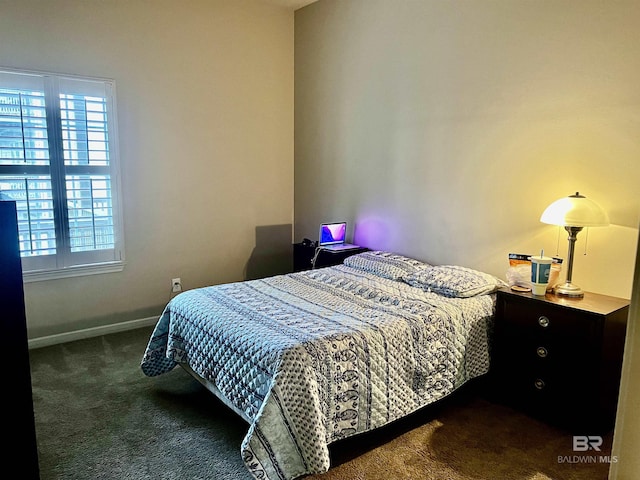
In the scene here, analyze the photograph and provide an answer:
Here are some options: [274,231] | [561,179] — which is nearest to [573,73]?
[561,179]

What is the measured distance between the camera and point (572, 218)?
8.05ft

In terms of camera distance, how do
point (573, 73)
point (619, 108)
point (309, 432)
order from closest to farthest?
point (309, 432) → point (619, 108) → point (573, 73)

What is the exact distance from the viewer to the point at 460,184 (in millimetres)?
3303

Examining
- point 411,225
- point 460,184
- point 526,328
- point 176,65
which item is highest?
point 176,65

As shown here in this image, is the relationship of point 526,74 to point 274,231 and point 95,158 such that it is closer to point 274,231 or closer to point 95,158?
point 274,231

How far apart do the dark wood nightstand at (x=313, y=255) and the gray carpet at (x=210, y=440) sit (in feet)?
4.88

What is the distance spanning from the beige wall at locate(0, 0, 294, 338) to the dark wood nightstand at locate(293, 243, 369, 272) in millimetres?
465

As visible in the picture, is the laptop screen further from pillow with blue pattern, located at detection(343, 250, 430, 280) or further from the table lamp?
the table lamp

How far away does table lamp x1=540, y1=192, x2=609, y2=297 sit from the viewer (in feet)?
7.98

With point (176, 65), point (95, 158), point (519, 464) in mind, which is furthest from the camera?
point (176, 65)

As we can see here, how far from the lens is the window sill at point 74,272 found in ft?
11.1

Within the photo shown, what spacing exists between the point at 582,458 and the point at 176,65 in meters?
3.86

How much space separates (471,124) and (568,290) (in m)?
1.28

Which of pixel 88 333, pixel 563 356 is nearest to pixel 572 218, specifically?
pixel 563 356
